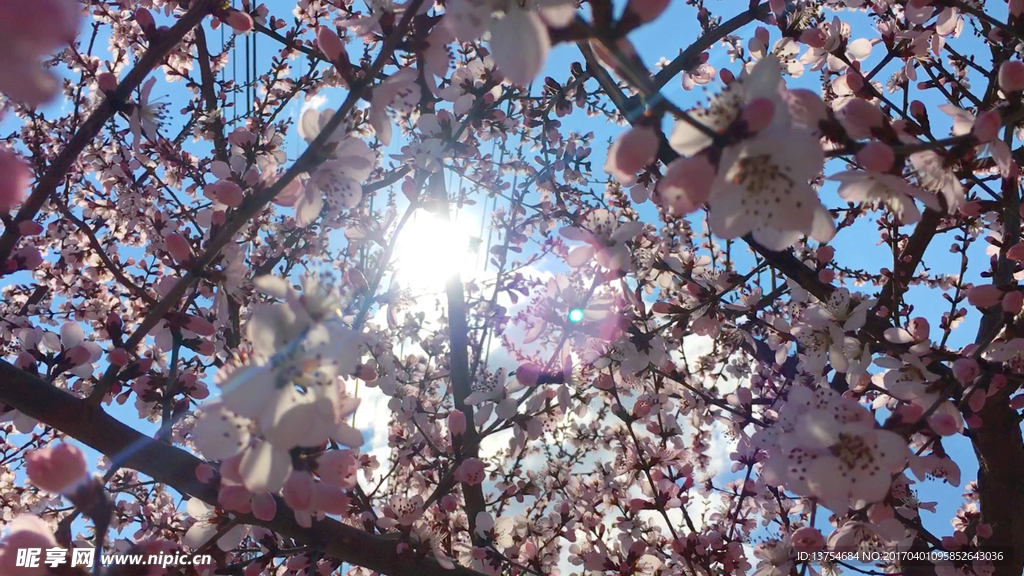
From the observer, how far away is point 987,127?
42.3 inches

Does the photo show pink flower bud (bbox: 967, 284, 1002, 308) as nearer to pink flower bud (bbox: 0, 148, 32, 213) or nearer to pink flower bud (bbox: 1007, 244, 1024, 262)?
pink flower bud (bbox: 1007, 244, 1024, 262)

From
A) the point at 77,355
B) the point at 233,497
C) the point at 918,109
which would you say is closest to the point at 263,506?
the point at 233,497

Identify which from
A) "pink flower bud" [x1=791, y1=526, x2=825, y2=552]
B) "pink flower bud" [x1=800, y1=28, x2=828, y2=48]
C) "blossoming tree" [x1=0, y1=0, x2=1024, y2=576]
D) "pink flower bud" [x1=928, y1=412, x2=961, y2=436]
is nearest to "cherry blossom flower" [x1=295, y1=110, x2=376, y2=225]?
"blossoming tree" [x1=0, y1=0, x2=1024, y2=576]

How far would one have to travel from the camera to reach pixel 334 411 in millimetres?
1035

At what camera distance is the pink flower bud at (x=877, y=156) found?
3.38ft

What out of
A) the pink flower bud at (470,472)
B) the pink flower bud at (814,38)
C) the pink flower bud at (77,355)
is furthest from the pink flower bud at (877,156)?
the pink flower bud at (77,355)

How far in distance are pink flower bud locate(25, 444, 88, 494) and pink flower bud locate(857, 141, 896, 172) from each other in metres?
1.48

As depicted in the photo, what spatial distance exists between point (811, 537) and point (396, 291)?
9.84 ft

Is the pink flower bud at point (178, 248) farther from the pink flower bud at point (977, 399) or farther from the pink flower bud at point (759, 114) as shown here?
the pink flower bud at point (977, 399)

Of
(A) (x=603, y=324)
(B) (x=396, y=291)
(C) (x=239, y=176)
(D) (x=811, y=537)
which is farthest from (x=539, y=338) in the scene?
(B) (x=396, y=291)

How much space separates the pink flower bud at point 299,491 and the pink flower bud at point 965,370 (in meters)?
1.39

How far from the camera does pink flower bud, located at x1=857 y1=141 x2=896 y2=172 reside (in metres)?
1.03

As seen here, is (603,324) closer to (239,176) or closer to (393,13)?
(393,13)

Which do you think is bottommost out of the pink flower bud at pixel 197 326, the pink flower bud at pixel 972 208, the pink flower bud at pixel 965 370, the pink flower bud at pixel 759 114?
the pink flower bud at pixel 965 370
